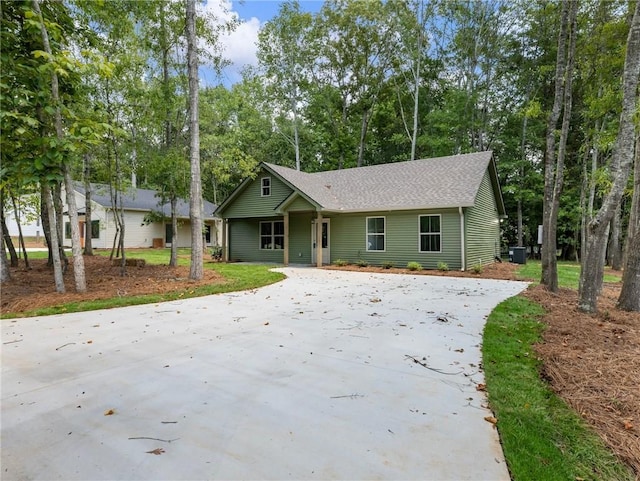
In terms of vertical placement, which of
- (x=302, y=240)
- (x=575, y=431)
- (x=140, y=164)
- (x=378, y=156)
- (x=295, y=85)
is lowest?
(x=575, y=431)

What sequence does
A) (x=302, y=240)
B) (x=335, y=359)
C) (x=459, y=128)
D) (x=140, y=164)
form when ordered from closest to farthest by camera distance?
(x=335, y=359)
(x=140, y=164)
(x=302, y=240)
(x=459, y=128)

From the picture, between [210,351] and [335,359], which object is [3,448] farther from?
[335,359]

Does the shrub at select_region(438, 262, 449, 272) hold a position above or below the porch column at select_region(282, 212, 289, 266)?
below

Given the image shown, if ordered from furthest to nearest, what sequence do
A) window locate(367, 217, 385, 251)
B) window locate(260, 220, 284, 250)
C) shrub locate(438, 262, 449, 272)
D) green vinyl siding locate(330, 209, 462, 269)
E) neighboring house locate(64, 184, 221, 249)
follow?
neighboring house locate(64, 184, 221, 249)
window locate(260, 220, 284, 250)
window locate(367, 217, 385, 251)
green vinyl siding locate(330, 209, 462, 269)
shrub locate(438, 262, 449, 272)

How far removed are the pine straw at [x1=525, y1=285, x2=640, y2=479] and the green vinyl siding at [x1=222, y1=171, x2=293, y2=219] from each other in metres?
11.8

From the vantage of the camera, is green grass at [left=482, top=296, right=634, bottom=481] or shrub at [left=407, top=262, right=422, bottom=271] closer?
green grass at [left=482, top=296, right=634, bottom=481]

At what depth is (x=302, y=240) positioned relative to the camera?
53.9ft

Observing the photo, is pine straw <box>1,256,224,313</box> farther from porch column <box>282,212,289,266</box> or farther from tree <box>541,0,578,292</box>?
tree <box>541,0,578,292</box>

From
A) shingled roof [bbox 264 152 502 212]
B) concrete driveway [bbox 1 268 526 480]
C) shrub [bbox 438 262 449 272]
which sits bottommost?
concrete driveway [bbox 1 268 526 480]

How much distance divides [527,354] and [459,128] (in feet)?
73.5

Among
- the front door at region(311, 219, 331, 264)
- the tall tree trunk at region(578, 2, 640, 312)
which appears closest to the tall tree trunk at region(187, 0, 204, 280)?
the front door at region(311, 219, 331, 264)

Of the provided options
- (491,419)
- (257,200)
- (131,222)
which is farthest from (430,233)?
(131,222)

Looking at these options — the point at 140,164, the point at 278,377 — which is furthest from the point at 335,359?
the point at 140,164

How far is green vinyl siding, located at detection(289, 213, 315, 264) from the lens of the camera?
1622cm
